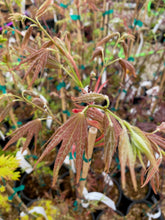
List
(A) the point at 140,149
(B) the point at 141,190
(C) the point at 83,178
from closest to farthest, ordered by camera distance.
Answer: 1. (A) the point at 140,149
2. (C) the point at 83,178
3. (B) the point at 141,190

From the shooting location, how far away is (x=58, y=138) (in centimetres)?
37

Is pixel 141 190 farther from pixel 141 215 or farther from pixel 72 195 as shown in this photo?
pixel 72 195

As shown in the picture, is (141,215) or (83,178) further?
(141,215)

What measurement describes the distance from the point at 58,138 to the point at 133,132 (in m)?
0.16

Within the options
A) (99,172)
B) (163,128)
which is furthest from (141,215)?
(163,128)

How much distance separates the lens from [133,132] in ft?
1.17

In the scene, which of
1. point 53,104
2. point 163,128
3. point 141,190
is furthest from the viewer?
point 53,104

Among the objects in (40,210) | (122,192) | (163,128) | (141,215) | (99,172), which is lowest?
(141,215)

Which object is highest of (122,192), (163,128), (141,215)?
(163,128)

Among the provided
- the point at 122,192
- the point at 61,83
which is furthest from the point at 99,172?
the point at 61,83

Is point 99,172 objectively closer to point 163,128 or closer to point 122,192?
point 122,192

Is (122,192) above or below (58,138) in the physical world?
below

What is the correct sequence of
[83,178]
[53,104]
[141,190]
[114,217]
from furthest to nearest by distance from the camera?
[53,104]
[141,190]
[114,217]
[83,178]

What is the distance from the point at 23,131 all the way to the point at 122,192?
1.02 metres
